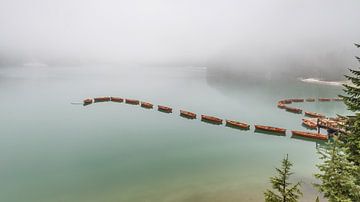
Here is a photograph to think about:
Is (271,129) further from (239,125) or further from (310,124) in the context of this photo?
(310,124)

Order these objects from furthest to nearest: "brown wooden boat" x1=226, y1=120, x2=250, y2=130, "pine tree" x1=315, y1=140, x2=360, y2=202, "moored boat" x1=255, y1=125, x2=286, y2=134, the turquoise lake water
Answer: "brown wooden boat" x1=226, y1=120, x2=250, y2=130
"moored boat" x1=255, y1=125, x2=286, y2=134
the turquoise lake water
"pine tree" x1=315, y1=140, x2=360, y2=202

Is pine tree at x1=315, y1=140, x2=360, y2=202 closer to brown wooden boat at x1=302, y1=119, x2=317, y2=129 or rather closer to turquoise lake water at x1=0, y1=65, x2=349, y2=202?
turquoise lake water at x1=0, y1=65, x2=349, y2=202

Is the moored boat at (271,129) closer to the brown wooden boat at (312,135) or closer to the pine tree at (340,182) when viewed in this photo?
the brown wooden boat at (312,135)

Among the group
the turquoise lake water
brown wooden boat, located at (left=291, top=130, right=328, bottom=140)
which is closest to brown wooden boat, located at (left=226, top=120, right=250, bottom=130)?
the turquoise lake water

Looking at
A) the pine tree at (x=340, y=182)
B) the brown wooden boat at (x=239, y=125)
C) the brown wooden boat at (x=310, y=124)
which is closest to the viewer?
the pine tree at (x=340, y=182)

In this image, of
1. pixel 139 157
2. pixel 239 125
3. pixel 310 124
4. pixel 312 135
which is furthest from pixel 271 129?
pixel 139 157

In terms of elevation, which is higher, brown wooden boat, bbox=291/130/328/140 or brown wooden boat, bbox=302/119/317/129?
brown wooden boat, bbox=302/119/317/129

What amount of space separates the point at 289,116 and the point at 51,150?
77292 millimetres

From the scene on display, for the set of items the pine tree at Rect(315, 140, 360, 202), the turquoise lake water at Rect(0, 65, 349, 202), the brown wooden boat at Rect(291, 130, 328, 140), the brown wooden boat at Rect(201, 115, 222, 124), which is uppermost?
the pine tree at Rect(315, 140, 360, 202)

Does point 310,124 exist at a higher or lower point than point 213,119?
higher

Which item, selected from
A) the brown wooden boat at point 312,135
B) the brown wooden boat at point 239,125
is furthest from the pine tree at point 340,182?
the brown wooden boat at point 239,125

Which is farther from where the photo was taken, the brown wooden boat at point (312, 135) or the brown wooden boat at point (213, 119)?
the brown wooden boat at point (213, 119)

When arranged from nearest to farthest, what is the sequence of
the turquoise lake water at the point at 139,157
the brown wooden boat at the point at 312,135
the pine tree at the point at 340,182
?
the pine tree at the point at 340,182 → the turquoise lake water at the point at 139,157 → the brown wooden boat at the point at 312,135

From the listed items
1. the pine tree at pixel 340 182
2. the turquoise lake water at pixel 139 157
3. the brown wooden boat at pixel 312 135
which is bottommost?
the turquoise lake water at pixel 139 157
